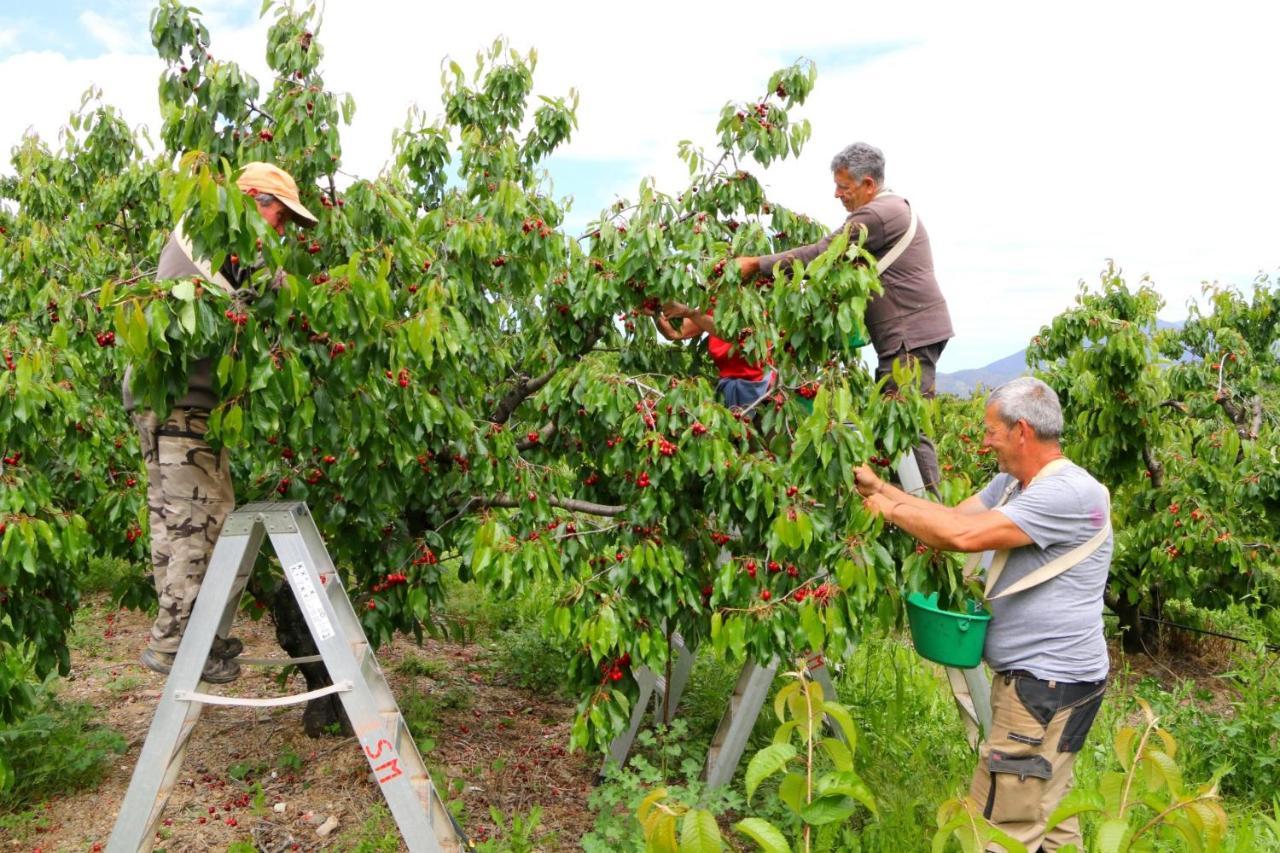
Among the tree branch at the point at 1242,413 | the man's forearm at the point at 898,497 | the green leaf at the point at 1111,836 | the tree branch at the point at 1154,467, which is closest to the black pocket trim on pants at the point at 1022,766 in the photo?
the man's forearm at the point at 898,497

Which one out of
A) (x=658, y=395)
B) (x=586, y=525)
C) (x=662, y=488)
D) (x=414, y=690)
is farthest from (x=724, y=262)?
(x=414, y=690)

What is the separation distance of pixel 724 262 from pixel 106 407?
2.97 m

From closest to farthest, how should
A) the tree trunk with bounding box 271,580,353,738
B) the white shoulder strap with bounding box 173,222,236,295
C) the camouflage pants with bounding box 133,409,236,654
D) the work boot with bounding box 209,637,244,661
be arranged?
the white shoulder strap with bounding box 173,222,236,295, the camouflage pants with bounding box 133,409,236,654, the work boot with bounding box 209,637,244,661, the tree trunk with bounding box 271,580,353,738

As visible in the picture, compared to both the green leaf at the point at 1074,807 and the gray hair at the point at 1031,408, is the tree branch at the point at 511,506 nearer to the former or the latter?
the gray hair at the point at 1031,408

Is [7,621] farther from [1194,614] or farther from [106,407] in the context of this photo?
[1194,614]

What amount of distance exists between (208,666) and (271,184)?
169 centimetres

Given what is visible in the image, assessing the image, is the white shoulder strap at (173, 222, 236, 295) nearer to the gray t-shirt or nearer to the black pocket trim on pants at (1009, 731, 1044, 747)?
the gray t-shirt

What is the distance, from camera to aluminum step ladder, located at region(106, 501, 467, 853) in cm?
297

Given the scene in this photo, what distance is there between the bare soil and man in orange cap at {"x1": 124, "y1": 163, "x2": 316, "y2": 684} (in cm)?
90

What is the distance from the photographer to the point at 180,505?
3256 mm

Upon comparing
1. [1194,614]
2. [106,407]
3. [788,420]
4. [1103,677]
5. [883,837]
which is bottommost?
[1194,614]

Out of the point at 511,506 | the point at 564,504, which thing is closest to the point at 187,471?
the point at 511,506

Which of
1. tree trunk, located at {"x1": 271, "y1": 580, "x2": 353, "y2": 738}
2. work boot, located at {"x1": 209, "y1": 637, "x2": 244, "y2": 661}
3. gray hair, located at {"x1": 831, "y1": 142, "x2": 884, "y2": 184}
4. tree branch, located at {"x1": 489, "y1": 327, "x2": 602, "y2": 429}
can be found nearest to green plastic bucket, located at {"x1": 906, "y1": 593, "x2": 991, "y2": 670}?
gray hair, located at {"x1": 831, "y1": 142, "x2": 884, "y2": 184}

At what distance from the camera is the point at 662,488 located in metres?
3.39
